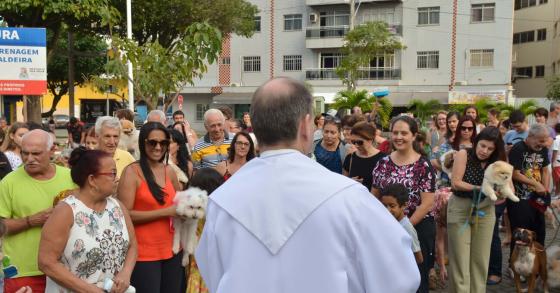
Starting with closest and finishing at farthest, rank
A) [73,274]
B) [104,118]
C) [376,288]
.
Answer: [376,288] → [73,274] → [104,118]

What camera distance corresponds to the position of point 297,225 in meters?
1.85

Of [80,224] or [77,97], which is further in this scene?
[77,97]

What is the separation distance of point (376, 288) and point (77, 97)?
5897 centimetres

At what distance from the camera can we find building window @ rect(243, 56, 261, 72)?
4400 cm

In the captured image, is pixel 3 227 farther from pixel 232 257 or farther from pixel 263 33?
pixel 263 33

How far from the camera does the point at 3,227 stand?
357cm

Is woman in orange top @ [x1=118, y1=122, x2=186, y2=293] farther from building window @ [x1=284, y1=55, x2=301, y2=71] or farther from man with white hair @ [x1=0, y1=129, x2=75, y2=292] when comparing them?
building window @ [x1=284, y1=55, x2=301, y2=71]

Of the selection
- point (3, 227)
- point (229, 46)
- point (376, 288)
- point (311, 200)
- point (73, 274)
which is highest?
point (229, 46)

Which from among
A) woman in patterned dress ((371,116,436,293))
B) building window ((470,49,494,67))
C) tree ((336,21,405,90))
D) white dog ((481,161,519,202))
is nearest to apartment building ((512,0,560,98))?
building window ((470,49,494,67))

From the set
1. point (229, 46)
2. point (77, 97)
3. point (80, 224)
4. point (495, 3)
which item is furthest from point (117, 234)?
point (77, 97)

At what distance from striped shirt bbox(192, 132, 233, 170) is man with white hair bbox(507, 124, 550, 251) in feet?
11.1

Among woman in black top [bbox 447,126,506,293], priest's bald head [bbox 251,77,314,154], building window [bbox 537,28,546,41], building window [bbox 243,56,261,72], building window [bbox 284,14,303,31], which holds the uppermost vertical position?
building window [bbox 284,14,303,31]

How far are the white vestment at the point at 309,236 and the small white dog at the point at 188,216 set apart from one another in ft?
7.94

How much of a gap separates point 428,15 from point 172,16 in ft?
69.5
